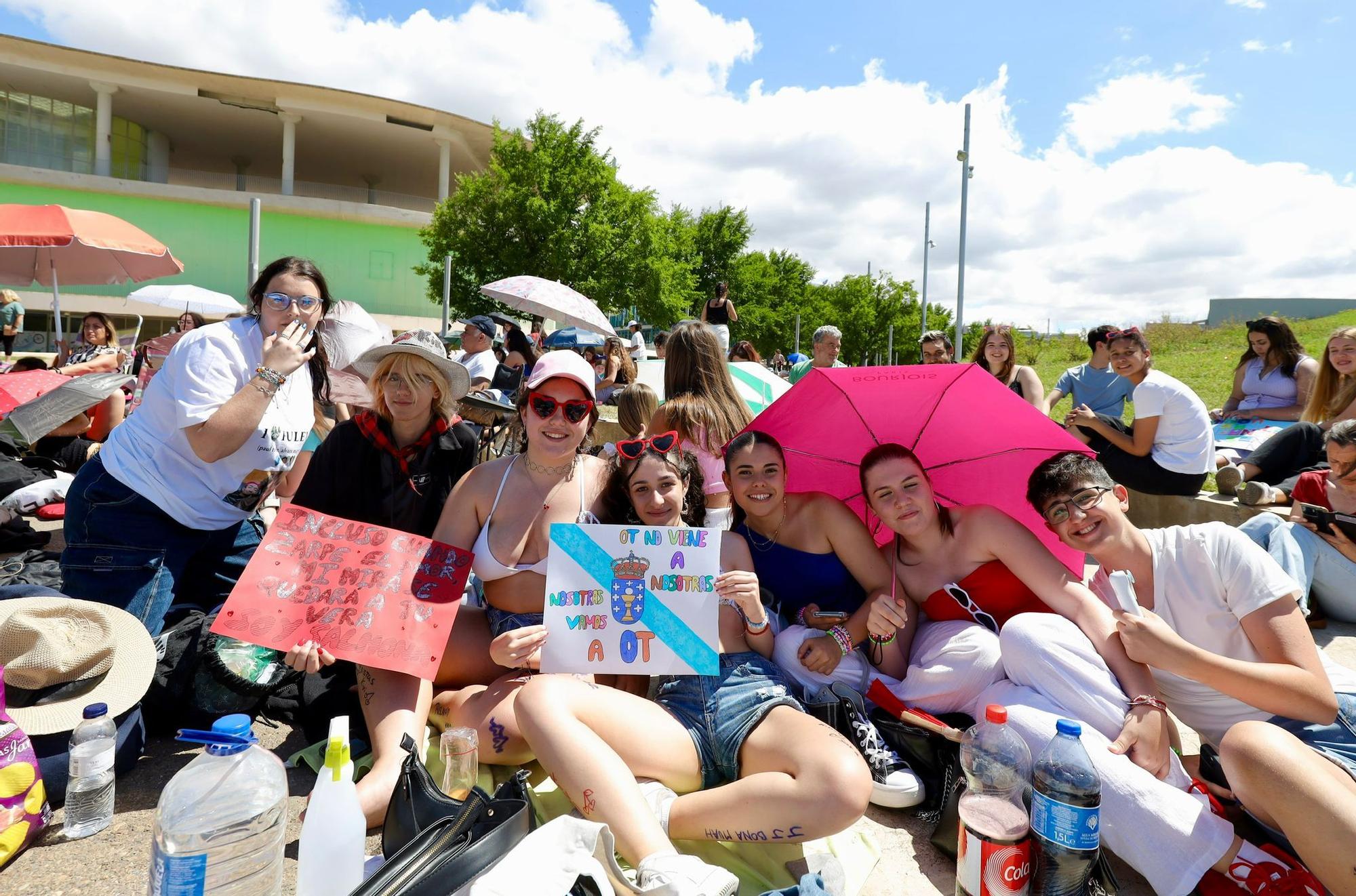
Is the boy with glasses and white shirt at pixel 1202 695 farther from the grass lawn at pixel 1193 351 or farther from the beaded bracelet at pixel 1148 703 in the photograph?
the grass lawn at pixel 1193 351

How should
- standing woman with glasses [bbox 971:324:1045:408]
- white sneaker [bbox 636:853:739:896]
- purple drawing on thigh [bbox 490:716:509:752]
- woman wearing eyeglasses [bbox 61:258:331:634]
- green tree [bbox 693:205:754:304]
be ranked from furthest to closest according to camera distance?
green tree [bbox 693:205:754:304]
standing woman with glasses [bbox 971:324:1045:408]
woman wearing eyeglasses [bbox 61:258:331:634]
purple drawing on thigh [bbox 490:716:509:752]
white sneaker [bbox 636:853:739:896]

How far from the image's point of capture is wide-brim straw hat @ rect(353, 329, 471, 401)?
12.1 feet

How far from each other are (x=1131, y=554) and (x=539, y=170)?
80.8 ft

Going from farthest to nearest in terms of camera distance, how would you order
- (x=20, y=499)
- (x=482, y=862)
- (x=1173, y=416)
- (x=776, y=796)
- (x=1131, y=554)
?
(x=20, y=499) < (x=1173, y=416) < (x=1131, y=554) < (x=776, y=796) < (x=482, y=862)

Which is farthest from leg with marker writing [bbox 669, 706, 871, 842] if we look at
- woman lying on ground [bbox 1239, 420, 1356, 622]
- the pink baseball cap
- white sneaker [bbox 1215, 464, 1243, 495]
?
white sneaker [bbox 1215, 464, 1243, 495]

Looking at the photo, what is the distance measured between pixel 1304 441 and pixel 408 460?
7197 millimetres

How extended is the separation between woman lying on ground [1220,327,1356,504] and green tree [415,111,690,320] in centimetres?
2125

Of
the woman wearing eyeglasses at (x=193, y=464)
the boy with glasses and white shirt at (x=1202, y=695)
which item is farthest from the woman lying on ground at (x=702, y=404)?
the woman wearing eyeglasses at (x=193, y=464)

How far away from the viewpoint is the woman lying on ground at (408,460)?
3.34 metres

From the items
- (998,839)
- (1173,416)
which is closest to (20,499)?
(998,839)

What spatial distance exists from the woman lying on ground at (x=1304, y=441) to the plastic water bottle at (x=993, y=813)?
5.09 m

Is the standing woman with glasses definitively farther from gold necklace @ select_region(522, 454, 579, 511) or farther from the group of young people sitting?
gold necklace @ select_region(522, 454, 579, 511)

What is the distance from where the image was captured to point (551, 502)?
3.41 meters

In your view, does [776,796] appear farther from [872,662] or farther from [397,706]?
[397,706]
